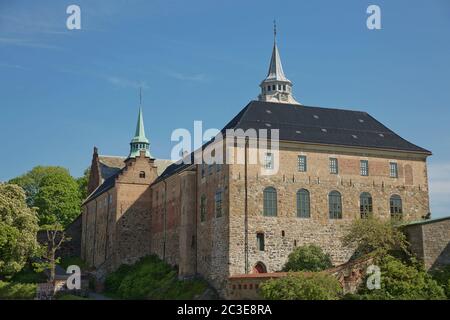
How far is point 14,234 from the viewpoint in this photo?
5756cm

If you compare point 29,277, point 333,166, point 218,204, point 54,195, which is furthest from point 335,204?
point 54,195

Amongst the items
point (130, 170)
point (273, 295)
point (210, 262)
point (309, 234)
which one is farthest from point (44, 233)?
point (273, 295)

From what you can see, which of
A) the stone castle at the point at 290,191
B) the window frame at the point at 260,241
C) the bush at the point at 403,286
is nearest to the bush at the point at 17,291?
the stone castle at the point at 290,191

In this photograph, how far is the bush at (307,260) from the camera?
1934 inches

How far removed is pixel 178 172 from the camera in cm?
6319

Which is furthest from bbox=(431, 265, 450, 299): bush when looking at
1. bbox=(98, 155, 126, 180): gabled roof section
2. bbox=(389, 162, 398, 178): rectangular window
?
bbox=(98, 155, 126, 180): gabled roof section

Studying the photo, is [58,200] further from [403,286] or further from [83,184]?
[403,286]

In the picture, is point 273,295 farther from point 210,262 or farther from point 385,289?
point 210,262

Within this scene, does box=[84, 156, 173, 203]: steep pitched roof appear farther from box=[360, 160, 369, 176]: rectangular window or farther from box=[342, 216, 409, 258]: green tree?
box=[342, 216, 409, 258]: green tree

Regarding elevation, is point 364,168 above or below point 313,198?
above

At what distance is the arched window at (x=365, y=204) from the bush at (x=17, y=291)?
92.0ft

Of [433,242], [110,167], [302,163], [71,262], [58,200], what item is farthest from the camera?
[110,167]

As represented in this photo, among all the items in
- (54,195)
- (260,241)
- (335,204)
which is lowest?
(260,241)

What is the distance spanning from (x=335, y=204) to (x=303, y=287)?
46.9ft
